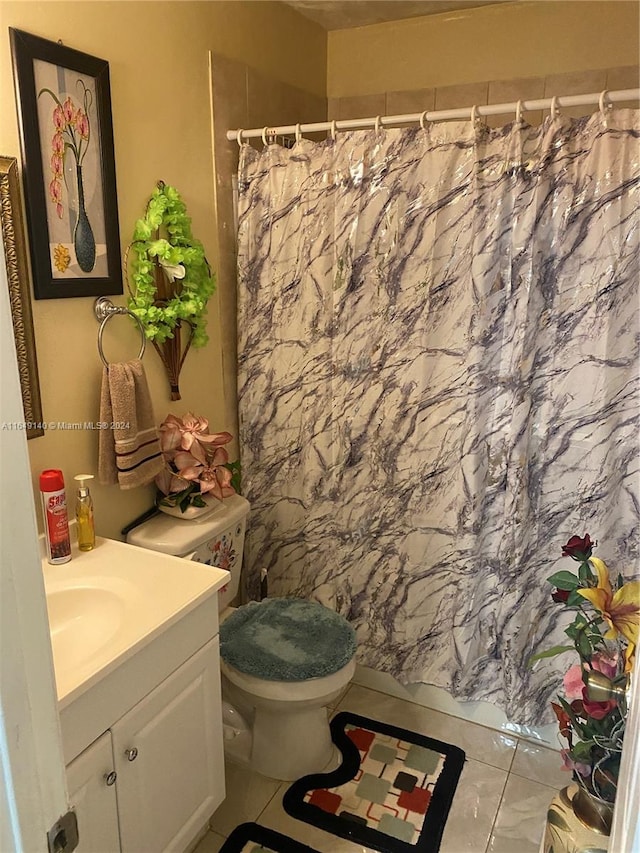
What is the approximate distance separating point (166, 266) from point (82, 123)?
42cm

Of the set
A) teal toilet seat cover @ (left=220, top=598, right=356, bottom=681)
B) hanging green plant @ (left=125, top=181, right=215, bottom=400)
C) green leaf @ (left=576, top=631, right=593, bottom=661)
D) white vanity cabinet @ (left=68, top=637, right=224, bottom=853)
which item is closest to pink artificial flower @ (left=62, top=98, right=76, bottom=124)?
hanging green plant @ (left=125, top=181, right=215, bottom=400)

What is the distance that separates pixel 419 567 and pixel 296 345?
2.76ft

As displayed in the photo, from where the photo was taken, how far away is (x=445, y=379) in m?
1.96

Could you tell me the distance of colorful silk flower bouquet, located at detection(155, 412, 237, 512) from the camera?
192 centimetres

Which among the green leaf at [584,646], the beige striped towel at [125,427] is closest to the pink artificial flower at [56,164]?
the beige striped towel at [125,427]

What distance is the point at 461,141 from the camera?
1807mm

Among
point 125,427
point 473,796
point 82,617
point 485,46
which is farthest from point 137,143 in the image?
point 473,796

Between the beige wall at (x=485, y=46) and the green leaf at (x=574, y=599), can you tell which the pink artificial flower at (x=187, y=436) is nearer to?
the green leaf at (x=574, y=599)

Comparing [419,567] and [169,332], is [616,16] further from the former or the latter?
[419,567]

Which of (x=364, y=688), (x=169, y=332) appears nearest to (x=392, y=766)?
(x=364, y=688)

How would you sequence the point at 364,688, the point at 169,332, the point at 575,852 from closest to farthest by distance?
the point at 575,852 → the point at 169,332 → the point at 364,688

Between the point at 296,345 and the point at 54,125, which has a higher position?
the point at 54,125

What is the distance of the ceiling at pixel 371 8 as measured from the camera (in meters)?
2.26

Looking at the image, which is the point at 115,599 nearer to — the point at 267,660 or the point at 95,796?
the point at 95,796
